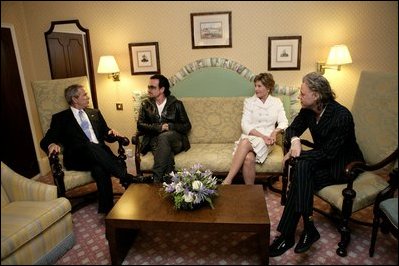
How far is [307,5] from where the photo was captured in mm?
1392

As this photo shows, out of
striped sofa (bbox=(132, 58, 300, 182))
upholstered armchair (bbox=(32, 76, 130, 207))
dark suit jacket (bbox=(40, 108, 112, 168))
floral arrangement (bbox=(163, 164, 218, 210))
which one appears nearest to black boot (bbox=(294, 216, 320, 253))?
floral arrangement (bbox=(163, 164, 218, 210))

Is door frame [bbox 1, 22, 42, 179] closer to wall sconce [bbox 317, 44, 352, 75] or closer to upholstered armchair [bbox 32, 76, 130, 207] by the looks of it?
upholstered armchair [bbox 32, 76, 130, 207]

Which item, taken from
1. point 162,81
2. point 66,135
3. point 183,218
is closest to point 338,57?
point 162,81

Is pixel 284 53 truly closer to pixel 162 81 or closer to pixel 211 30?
pixel 211 30

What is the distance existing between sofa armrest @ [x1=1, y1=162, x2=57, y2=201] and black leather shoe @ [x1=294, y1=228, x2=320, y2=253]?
1140 mm

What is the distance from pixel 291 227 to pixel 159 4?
1371 mm

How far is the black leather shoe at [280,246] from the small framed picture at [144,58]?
4.65 ft

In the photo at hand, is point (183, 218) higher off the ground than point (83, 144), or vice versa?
point (83, 144)

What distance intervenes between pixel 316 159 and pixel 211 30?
1.11 metres

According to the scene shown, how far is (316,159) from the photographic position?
140 cm

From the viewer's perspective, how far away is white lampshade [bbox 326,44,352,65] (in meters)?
1.54

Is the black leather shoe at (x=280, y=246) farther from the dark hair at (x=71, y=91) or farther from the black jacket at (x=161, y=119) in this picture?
the dark hair at (x=71, y=91)

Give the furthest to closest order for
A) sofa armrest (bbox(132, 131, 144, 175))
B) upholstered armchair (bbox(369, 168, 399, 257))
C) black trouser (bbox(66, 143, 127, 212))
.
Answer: sofa armrest (bbox(132, 131, 144, 175)) < black trouser (bbox(66, 143, 127, 212)) < upholstered armchair (bbox(369, 168, 399, 257))

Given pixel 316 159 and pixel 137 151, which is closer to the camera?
pixel 316 159
